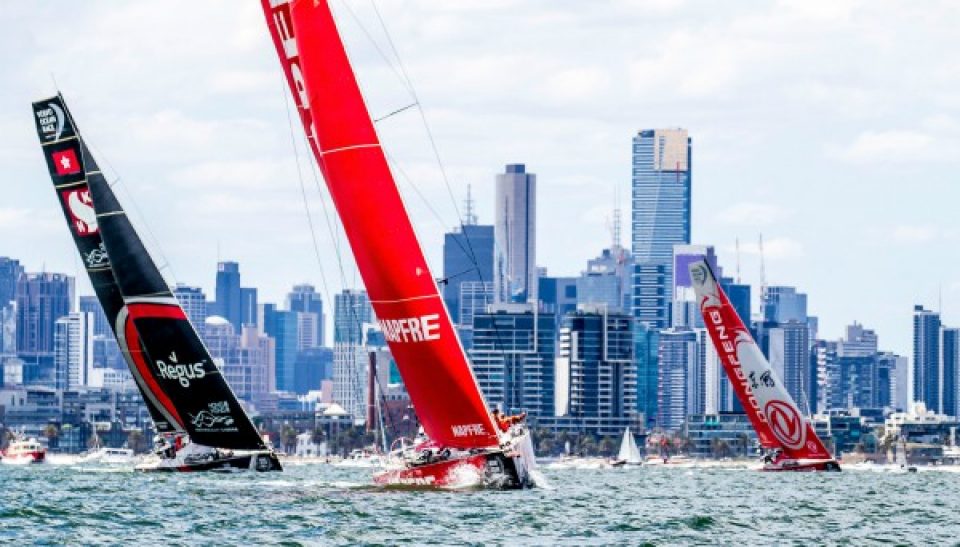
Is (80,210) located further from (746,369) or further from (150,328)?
(746,369)

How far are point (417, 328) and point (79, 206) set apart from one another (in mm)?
28832

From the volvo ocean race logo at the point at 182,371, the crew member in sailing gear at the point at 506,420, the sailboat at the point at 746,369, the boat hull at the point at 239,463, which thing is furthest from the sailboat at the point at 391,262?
the sailboat at the point at 746,369

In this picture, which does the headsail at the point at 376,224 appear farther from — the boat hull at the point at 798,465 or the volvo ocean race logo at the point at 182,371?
the boat hull at the point at 798,465

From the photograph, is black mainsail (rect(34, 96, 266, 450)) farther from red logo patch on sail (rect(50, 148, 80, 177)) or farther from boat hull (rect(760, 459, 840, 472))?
boat hull (rect(760, 459, 840, 472))

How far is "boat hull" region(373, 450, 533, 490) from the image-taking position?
2507 inches

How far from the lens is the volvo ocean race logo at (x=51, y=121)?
87.1 m

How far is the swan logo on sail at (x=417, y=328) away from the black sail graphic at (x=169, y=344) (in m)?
19.4

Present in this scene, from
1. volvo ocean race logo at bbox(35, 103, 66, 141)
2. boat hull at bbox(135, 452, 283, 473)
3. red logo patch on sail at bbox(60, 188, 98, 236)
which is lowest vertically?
boat hull at bbox(135, 452, 283, 473)

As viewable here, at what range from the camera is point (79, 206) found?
3501 inches

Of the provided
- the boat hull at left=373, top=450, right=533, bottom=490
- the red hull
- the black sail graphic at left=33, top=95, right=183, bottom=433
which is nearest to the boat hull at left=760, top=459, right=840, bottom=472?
the red hull

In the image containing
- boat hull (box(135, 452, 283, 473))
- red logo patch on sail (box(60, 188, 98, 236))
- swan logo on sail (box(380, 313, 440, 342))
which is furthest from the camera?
red logo patch on sail (box(60, 188, 98, 236))

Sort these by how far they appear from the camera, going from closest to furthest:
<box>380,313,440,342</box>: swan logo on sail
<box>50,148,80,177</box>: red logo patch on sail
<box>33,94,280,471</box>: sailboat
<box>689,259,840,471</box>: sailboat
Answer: <box>380,313,440,342</box>: swan logo on sail → <box>33,94,280,471</box>: sailboat → <box>50,148,80,177</box>: red logo patch on sail → <box>689,259,840,471</box>: sailboat

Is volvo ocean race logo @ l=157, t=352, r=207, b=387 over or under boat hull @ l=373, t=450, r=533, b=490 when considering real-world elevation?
over

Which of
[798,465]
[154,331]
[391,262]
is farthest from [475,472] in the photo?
[798,465]
